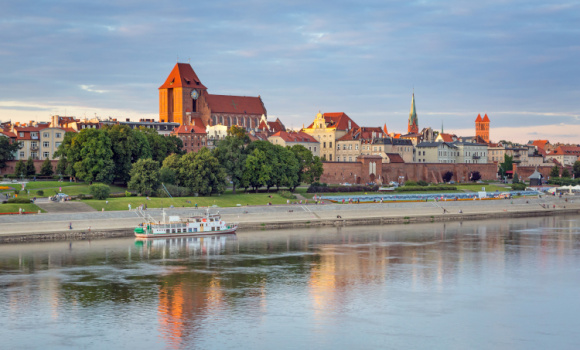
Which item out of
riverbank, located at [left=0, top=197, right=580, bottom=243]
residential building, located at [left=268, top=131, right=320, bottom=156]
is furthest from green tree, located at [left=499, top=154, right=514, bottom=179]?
riverbank, located at [left=0, top=197, right=580, bottom=243]

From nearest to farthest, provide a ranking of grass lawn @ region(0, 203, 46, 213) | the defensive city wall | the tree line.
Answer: grass lawn @ region(0, 203, 46, 213) < the tree line < the defensive city wall

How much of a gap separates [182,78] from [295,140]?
23.1 m

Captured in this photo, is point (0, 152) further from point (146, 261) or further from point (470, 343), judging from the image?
point (470, 343)

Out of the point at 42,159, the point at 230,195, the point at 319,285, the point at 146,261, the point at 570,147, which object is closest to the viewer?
the point at 319,285

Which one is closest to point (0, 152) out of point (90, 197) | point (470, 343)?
point (90, 197)

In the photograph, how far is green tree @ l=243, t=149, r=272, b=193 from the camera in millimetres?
73750

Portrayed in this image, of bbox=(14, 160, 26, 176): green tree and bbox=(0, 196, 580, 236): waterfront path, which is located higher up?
bbox=(14, 160, 26, 176): green tree

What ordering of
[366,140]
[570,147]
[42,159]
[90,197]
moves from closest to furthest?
[90,197], [42,159], [366,140], [570,147]

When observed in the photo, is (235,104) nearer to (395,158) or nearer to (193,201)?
(395,158)

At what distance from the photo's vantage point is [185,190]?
6712 centimetres

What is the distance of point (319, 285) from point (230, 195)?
123ft

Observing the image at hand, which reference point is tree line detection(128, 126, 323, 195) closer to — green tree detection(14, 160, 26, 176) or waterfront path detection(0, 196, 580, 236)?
waterfront path detection(0, 196, 580, 236)

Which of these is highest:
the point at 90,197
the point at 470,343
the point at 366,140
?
the point at 366,140

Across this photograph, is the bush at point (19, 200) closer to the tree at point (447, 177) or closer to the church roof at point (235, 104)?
the church roof at point (235, 104)
